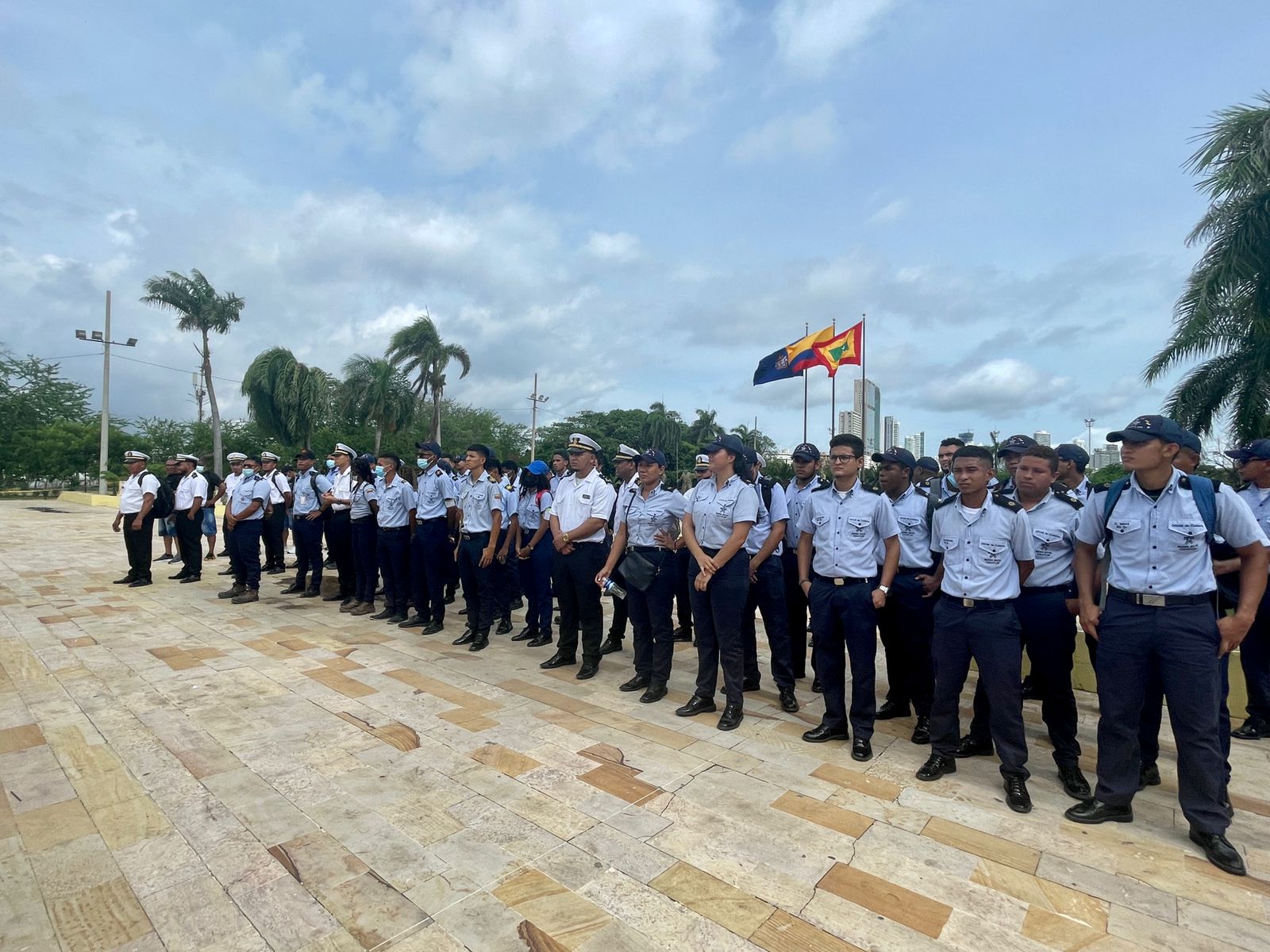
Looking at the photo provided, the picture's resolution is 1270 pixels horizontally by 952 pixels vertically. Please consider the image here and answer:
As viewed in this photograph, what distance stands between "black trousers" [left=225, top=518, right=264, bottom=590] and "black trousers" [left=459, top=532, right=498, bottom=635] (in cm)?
320

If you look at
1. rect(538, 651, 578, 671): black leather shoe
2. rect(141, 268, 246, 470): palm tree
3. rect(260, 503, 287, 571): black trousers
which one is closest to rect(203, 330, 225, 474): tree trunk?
rect(141, 268, 246, 470): palm tree

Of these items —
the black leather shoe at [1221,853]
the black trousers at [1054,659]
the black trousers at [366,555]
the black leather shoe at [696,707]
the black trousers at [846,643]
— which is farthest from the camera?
the black trousers at [366,555]

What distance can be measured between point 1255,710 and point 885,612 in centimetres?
220

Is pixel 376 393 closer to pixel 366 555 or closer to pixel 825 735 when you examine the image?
pixel 366 555

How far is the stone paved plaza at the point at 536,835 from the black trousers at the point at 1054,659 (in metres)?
0.25

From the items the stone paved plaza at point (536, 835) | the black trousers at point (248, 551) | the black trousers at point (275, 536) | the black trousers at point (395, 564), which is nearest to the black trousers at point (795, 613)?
the stone paved plaza at point (536, 835)

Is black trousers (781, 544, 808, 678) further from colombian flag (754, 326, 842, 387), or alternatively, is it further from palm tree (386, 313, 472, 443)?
palm tree (386, 313, 472, 443)

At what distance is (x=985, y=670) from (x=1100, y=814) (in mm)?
689

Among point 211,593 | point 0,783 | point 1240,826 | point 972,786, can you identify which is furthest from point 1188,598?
point 211,593

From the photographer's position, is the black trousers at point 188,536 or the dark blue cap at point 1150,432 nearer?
the dark blue cap at point 1150,432

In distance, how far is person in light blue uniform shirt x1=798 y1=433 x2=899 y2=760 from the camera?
11.5ft

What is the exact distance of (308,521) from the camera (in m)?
7.95

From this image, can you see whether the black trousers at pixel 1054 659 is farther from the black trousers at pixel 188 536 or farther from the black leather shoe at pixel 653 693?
the black trousers at pixel 188 536

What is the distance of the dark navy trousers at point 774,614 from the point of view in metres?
4.37
